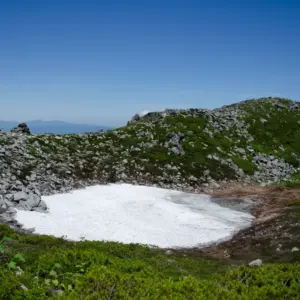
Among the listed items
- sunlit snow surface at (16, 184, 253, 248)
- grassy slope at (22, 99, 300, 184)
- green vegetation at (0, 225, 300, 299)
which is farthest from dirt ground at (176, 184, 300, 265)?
grassy slope at (22, 99, 300, 184)

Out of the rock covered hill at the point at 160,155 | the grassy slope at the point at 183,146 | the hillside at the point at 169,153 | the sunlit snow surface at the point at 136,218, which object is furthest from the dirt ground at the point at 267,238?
the grassy slope at the point at 183,146

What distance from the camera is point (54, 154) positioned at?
53719mm

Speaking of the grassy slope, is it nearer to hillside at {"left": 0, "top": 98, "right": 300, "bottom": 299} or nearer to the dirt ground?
hillside at {"left": 0, "top": 98, "right": 300, "bottom": 299}

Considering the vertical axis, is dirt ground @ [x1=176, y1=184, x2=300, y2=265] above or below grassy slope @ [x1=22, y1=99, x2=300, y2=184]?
below

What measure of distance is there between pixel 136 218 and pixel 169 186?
16.0m

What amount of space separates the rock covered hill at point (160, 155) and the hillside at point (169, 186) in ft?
0.63

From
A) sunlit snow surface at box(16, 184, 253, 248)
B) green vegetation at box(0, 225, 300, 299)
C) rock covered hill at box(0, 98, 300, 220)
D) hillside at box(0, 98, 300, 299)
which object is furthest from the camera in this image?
rock covered hill at box(0, 98, 300, 220)

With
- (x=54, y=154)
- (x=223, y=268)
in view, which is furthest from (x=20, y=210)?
(x=223, y=268)

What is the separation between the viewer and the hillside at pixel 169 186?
38.9ft

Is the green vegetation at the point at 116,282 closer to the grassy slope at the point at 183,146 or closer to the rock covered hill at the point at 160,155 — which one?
the rock covered hill at the point at 160,155

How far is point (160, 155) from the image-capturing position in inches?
2431

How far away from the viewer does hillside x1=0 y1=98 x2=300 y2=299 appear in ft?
38.9

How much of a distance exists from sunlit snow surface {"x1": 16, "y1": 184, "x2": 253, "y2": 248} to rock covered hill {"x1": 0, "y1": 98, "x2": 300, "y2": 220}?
3105mm

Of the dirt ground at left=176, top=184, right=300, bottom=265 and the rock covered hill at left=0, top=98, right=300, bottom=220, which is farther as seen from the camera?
the rock covered hill at left=0, top=98, right=300, bottom=220
